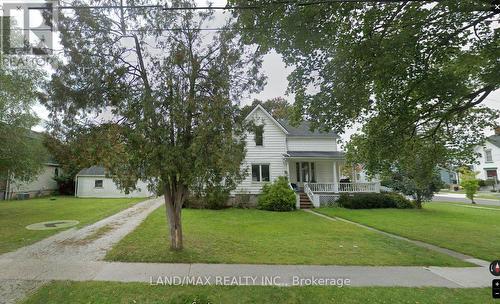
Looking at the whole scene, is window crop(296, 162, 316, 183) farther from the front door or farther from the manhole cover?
the manhole cover

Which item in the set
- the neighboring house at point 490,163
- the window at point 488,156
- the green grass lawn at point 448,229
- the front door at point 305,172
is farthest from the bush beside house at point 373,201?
the window at point 488,156

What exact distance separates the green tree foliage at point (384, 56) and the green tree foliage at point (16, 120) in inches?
512

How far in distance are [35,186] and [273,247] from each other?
29537mm

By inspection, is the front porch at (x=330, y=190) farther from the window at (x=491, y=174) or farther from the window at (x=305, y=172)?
the window at (x=491, y=174)

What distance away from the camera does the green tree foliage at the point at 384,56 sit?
20.7ft

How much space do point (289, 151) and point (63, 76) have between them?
1695 centimetres

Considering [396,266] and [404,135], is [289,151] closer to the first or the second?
[404,135]

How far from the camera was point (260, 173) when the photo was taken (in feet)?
66.9

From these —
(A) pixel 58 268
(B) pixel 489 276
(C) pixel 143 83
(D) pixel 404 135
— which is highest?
(C) pixel 143 83

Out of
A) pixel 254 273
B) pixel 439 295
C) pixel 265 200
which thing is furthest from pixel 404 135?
pixel 265 200

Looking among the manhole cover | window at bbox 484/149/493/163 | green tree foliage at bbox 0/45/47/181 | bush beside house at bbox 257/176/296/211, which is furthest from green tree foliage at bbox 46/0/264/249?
window at bbox 484/149/493/163

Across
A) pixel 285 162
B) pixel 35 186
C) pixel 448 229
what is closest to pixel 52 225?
pixel 285 162

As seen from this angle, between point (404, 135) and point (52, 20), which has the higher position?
point (52, 20)

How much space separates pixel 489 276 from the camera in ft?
20.0
